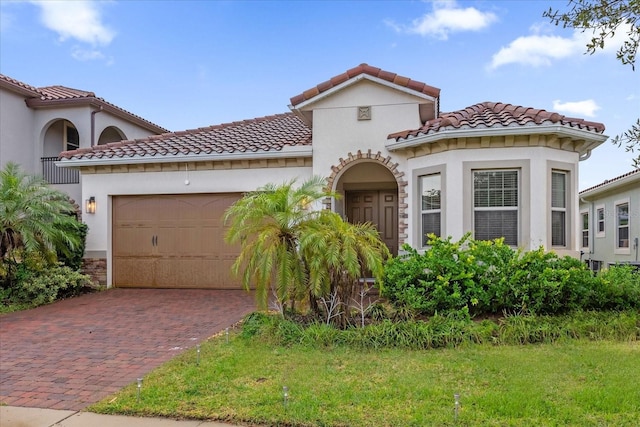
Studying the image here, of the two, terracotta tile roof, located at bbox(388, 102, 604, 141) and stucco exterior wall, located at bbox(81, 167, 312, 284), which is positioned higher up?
terracotta tile roof, located at bbox(388, 102, 604, 141)

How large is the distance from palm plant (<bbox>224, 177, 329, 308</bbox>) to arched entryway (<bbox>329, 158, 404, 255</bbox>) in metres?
5.57

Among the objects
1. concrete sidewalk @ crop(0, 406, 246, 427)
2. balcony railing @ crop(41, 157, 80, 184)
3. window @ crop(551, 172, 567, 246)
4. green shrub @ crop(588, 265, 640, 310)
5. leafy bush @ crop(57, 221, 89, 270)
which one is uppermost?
balcony railing @ crop(41, 157, 80, 184)

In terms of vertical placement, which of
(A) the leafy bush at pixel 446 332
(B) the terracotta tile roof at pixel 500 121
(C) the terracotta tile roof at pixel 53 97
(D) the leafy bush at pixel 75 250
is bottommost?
(A) the leafy bush at pixel 446 332

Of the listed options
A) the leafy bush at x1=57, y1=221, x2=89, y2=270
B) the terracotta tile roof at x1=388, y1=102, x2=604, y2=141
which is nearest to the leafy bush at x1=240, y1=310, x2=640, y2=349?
the terracotta tile roof at x1=388, y1=102, x2=604, y2=141

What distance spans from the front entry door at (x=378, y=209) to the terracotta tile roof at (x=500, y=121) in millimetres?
3002

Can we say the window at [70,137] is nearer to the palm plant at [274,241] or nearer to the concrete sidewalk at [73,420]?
the palm plant at [274,241]

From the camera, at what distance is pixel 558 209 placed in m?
9.97

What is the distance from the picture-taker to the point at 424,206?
419 inches

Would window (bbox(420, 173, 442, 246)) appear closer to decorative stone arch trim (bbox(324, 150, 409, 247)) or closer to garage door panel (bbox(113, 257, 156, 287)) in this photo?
decorative stone arch trim (bbox(324, 150, 409, 247))

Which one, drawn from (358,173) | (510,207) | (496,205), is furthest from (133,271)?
(510,207)

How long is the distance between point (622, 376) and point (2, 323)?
9.84 metres

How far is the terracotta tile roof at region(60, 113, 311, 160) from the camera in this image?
1209cm

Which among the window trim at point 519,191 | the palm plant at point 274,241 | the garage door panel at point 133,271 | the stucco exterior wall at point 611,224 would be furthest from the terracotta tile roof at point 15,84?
the stucco exterior wall at point 611,224

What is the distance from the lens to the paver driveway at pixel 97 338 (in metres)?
5.19
